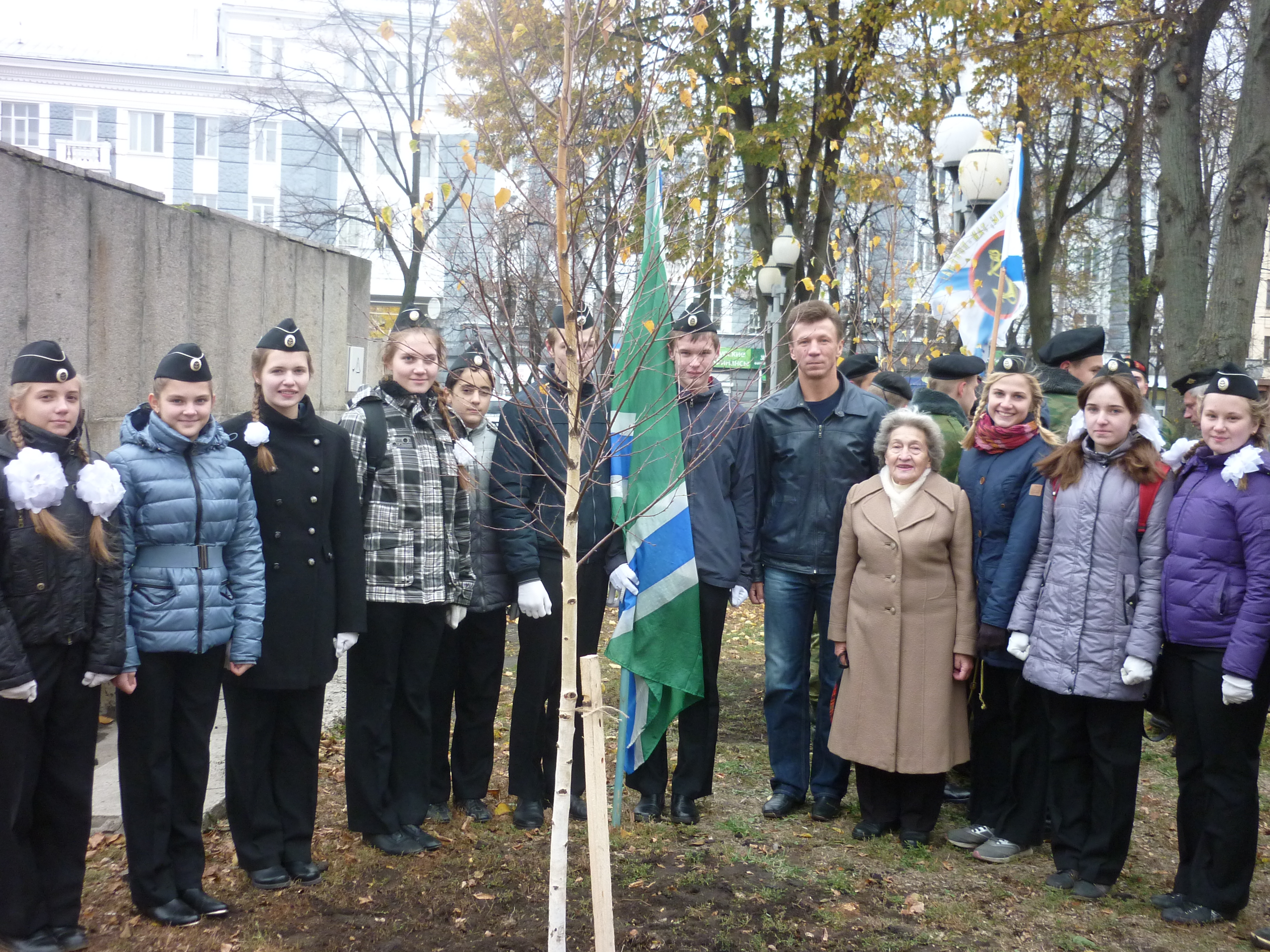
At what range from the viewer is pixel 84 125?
37.6m

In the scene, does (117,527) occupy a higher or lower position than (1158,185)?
lower

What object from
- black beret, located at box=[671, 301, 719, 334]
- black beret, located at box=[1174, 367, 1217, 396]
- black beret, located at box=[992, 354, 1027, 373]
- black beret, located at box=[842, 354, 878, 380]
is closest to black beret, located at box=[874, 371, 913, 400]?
black beret, located at box=[842, 354, 878, 380]

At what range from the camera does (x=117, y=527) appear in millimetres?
3783

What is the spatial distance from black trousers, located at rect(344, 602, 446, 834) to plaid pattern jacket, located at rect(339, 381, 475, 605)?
0.10 metres

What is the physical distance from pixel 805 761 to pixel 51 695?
3.40m

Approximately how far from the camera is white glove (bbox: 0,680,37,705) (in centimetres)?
347

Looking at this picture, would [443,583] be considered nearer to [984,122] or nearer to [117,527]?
[117,527]

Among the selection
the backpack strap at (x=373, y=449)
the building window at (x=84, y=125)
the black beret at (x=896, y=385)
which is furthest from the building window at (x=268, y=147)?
the backpack strap at (x=373, y=449)

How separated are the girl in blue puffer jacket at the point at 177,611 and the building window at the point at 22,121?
1547 inches

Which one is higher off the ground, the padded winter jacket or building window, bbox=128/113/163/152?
building window, bbox=128/113/163/152

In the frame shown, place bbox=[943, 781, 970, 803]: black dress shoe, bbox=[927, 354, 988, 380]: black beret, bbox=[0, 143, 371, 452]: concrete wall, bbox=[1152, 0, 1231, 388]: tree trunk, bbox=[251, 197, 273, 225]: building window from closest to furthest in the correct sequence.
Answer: bbox=[0, 143, 371, 452]: concrete wall
bbox=[943, 781, 970, 803]: black dress shoe
bbox=[927, 354, 988, 380]: black beret
bbox=[1152, 0, 1231, 388]: tree trunk
bbox=[251, 197, 273, 225]: building window

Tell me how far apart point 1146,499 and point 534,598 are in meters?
2.55

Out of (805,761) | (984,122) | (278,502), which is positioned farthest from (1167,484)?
(984,122)

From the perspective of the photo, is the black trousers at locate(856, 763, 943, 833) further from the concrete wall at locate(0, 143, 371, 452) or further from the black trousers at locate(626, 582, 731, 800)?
the concrete wall at locate(0, 143, 371, 452)
